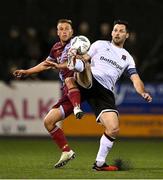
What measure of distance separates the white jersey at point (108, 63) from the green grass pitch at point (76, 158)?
1.27 meters

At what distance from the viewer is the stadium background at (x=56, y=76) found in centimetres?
1847

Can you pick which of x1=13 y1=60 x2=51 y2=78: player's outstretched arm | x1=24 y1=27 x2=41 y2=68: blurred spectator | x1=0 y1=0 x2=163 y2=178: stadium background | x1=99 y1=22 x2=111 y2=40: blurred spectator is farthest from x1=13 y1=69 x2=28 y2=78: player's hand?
x1=24 y1=27 x2=41 y2=68: blurred spectator

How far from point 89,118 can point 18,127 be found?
1.70 metres

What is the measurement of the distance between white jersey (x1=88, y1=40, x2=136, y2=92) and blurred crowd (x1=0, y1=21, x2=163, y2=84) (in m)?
7.47

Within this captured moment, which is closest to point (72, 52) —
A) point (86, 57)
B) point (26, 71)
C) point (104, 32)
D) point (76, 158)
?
point (86, 57)

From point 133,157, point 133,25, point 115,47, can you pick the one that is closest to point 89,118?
point 133,25

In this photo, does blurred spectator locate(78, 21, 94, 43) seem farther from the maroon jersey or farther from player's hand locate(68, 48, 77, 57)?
player's hand locate(68, 48, 77, 57)

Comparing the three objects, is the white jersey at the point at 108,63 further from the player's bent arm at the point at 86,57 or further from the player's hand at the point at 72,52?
the player's hand at the point at 72,52

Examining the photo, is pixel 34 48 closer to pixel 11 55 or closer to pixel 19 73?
pixel 11 55

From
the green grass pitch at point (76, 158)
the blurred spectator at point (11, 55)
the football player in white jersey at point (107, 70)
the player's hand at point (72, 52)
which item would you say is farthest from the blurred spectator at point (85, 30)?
the player's hand at point (72, 52)

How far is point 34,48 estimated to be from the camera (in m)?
18.6

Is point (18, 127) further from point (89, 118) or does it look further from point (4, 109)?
point (89, 118)

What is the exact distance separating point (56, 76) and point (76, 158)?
19.6 feet

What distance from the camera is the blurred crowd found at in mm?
18469
